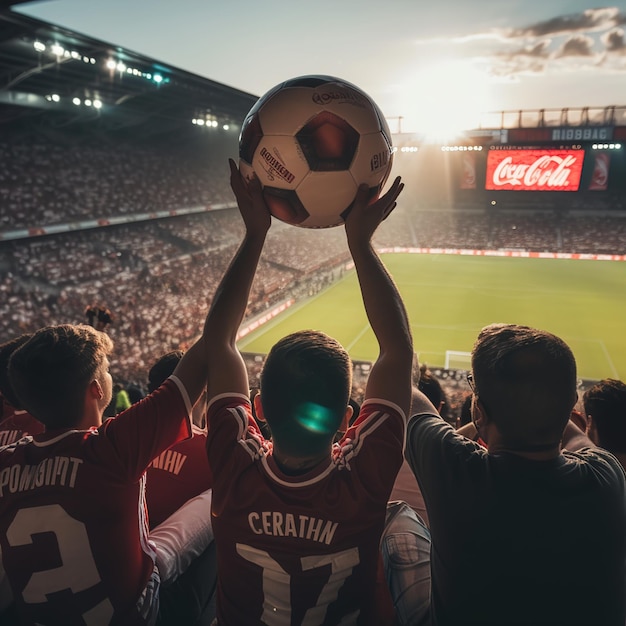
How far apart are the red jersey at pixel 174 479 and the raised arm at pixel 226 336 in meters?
0.77

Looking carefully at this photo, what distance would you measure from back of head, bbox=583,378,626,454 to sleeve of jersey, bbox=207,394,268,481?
198cm

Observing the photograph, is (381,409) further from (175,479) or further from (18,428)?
(18,428)

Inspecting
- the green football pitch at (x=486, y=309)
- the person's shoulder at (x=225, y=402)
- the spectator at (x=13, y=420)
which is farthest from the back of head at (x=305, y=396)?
the green football pitch at (x=486, y=309)

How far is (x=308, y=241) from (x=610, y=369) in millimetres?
27193

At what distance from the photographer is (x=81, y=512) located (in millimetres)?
1672

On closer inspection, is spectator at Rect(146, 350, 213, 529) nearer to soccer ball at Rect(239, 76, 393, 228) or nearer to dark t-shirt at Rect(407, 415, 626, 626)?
soccer ball at Rect(239, 76, 393, 228)

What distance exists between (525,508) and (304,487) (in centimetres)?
65

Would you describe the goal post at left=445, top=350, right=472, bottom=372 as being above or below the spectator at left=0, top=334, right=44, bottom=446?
below

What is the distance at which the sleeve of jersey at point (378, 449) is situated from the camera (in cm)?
149

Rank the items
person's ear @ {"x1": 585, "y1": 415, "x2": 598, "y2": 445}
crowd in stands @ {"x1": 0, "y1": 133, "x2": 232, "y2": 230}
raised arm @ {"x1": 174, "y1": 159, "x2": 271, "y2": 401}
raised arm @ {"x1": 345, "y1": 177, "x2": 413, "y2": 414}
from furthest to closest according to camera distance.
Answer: crowd in stands @ {"x1": 0, "y1": 133, "x2": 232, "y2": 230}, person's ear @ {"x1": 585, "y1": 415, "x2": 598, "y2": 445}, raised arm @ {"x1": 174, "y1": 159, "x2": 271, "y2": 401}, raised arm @ {"x1": 345, "y1": 177, "x2": 413, "y2": 414}

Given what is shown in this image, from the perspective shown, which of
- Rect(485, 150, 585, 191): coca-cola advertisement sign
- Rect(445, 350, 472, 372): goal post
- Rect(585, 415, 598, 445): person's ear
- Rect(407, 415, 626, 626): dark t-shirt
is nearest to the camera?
Rect(407, 415, 626, 626): dark t-shirt

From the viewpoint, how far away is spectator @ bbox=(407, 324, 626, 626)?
4.59 feet

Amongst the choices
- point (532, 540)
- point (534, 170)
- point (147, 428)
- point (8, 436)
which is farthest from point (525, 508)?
point (534, 170)

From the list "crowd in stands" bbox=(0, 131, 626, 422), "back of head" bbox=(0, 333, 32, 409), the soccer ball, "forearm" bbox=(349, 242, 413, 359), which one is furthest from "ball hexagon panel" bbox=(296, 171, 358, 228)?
"crowd in stands" bbox=(0, 131, 626, 422)
